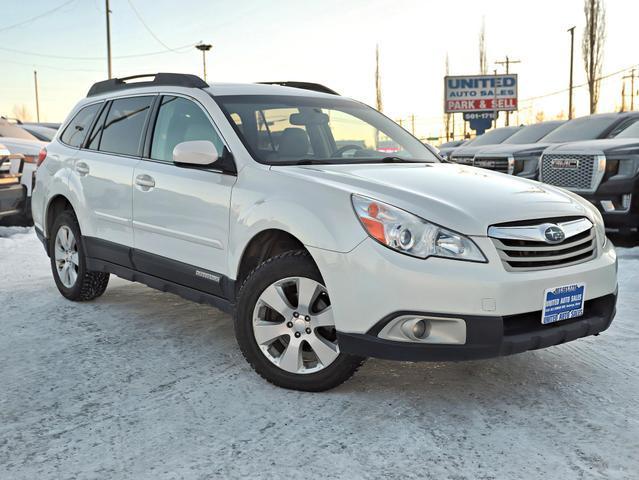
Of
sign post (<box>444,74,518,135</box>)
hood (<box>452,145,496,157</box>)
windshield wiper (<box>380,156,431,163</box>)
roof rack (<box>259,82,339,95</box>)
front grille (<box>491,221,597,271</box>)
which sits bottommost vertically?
front grille (<box>491,221,597,271</box>)

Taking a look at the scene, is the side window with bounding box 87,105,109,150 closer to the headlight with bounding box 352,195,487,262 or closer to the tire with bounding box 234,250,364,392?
the tire with bounding box 234,250,364,392

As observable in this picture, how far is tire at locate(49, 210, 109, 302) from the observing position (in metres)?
5.46

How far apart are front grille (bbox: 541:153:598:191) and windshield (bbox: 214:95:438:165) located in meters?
4.48

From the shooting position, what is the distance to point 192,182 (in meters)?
4.14

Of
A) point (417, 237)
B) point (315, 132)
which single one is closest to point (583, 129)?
point (315, 132)

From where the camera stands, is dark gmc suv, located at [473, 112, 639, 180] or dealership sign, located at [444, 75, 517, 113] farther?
dealership sign, located at [444, 75, 517, 113]

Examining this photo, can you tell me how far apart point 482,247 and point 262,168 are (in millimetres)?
1363

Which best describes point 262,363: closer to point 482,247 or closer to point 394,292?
point 394,292

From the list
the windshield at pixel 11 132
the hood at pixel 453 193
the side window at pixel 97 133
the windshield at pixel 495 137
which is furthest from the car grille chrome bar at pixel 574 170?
the windshield at pixel 11 132

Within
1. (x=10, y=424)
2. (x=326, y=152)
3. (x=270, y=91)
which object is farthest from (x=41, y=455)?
(x=270, y=91)

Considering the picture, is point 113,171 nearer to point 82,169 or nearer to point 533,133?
point 82,169

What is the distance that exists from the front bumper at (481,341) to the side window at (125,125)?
250 centimetres

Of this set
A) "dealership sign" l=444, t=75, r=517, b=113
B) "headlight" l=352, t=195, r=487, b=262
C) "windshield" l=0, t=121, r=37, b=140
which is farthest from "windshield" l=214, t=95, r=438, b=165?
"dealership sign" l=444, t=75, r=517, b=113

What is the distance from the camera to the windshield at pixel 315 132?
409 centimetres
